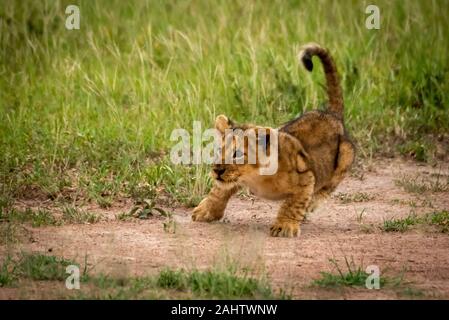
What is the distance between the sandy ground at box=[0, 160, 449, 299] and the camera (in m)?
5.89

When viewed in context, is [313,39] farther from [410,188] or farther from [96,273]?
[96,273]

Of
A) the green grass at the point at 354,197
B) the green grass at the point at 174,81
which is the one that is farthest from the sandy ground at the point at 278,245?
the green grass at the point at 174,81

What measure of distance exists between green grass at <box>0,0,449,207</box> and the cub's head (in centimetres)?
101

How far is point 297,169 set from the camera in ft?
23.4

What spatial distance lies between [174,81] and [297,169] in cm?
309

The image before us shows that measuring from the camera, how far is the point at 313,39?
10.7 m

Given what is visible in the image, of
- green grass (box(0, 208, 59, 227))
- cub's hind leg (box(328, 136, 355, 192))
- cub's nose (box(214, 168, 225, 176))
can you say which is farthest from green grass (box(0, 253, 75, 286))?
cub's hind leg (box(328, 136, 355, 192))

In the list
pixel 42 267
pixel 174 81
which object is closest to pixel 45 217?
pixel 42 267

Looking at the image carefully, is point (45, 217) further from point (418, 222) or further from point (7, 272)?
point (418, 222)

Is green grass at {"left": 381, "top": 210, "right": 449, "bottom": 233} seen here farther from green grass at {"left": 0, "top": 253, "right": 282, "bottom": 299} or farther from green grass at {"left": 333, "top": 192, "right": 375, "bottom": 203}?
green grass at {"left": 0, "top": 253, "right": 282, "bottom": 299}

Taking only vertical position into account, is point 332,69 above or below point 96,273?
above

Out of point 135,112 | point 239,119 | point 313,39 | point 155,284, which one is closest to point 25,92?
point 135,112

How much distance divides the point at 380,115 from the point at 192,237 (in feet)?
11.2

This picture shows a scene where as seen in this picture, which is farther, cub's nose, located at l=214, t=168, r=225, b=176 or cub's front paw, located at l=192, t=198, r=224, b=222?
cub's front paw, located at l=192, t=198, r=224, b=222
